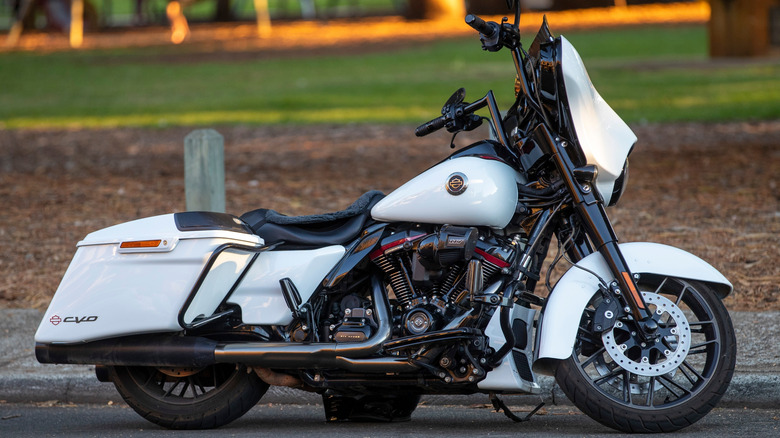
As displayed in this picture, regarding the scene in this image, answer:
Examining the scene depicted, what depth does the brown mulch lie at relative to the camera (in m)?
7.95

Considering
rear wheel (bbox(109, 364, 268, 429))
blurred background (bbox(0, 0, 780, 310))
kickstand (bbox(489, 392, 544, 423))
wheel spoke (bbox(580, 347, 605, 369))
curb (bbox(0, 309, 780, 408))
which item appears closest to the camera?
wheel spoke (bbox(580, 347, 605, 369))

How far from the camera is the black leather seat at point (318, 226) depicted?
4.90 m

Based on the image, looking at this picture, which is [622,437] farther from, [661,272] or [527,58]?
[527,58]

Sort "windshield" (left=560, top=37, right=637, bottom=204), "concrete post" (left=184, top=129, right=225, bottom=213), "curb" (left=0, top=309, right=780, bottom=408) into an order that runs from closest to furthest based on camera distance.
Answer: "windshield" (left=560, top=37, right=637, bottom=204) → "curb" (left=0, top=309, right=780, bottom=408) → "concrete post" (left=184, top=129, right=225, bottom=213)

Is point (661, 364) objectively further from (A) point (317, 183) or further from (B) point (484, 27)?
(A) point (317, 183)

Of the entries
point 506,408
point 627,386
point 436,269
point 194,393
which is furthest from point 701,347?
point 194,393

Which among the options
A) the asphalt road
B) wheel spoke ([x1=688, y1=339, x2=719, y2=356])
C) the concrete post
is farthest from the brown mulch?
wheel spoke ([x1=688, y1=339, x2=719, y2=356])

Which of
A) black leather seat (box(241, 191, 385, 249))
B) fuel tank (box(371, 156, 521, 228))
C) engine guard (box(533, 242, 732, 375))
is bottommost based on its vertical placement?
engine guard (box(533, 242, 732, 375))

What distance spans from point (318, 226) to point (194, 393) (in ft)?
3.21

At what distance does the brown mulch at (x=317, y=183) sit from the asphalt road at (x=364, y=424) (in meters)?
1.89

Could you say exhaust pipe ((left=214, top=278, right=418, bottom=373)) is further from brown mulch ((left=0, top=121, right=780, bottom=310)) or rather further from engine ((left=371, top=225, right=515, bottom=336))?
brown mulch ((left=0, top=121, right=780, bottom=310))

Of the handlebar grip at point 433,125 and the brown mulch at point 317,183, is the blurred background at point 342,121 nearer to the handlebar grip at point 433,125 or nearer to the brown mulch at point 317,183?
the brown mulch at point 317,183

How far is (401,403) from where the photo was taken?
5168 millimetres

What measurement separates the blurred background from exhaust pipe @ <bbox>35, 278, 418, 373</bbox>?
2665 millimetres
